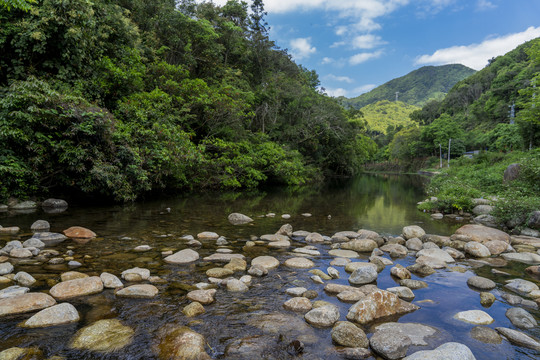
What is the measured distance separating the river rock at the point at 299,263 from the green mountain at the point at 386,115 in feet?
375

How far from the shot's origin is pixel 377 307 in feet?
11.7

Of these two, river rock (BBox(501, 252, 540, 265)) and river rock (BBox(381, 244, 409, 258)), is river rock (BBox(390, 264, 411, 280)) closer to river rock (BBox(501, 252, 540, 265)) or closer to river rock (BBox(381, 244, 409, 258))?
river rock (BBox(381, 244, 409, 258))

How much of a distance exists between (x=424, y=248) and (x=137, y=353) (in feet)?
21.1

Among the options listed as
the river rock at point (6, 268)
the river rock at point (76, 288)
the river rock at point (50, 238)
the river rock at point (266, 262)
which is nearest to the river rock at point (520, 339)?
the river rock at point (266, 262)

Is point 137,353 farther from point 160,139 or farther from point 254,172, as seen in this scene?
point 254,172

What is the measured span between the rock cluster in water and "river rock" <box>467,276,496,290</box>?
0.02 m

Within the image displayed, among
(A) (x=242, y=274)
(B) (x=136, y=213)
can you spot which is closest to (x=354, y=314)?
(A) (x=242, y=274)

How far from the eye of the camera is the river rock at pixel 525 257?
19.9 feet

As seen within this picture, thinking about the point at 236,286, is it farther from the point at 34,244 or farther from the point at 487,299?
the point at 34,244

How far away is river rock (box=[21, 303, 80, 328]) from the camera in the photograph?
2998mm

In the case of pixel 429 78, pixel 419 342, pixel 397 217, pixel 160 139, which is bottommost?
pixel 397 217

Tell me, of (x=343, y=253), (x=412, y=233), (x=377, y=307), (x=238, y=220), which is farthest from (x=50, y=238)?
(x=412, y=233)

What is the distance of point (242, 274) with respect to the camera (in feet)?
16.1

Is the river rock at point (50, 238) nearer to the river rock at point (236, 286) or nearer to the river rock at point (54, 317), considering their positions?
the river rock at point (54, 317)
